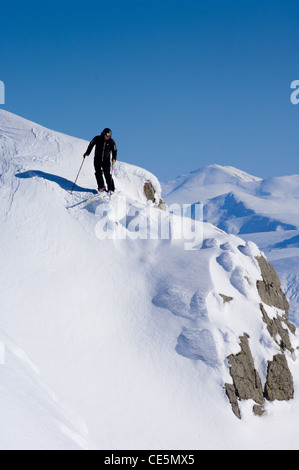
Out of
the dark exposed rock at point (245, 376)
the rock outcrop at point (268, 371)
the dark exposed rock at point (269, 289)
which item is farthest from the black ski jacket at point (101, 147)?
the dark exposed rock at point (245, 376)

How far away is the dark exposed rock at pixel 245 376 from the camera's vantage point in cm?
1456

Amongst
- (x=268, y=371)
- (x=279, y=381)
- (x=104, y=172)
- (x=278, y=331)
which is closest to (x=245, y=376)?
(x=268, y=371)

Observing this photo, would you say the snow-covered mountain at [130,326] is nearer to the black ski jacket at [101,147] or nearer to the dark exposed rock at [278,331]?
the dark exposed rock at [278,331]

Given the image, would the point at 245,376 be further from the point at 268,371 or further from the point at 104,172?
the point at 104,172

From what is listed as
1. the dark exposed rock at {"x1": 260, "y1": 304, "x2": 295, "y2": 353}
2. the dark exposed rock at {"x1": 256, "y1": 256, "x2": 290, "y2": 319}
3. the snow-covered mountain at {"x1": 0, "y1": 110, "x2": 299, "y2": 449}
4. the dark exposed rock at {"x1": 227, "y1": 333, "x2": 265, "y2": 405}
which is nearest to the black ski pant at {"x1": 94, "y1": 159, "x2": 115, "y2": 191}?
the snow-covered mountain at {"x1": 0, "y1": 110, "x2": 299, "y2": 449}

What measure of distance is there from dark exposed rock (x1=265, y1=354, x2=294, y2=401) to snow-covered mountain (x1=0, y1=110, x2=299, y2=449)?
0.05m

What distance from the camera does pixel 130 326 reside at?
15070mm

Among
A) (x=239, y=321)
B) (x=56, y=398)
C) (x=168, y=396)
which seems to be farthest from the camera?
(x=239, y=321)

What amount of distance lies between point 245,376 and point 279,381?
1549mm

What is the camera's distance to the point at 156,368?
14117 mm

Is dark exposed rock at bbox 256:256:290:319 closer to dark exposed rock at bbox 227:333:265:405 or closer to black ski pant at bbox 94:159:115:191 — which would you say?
dark exposed rock at bbox 227:333:265:405

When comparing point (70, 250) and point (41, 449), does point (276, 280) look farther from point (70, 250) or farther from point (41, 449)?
point (41, 449)
